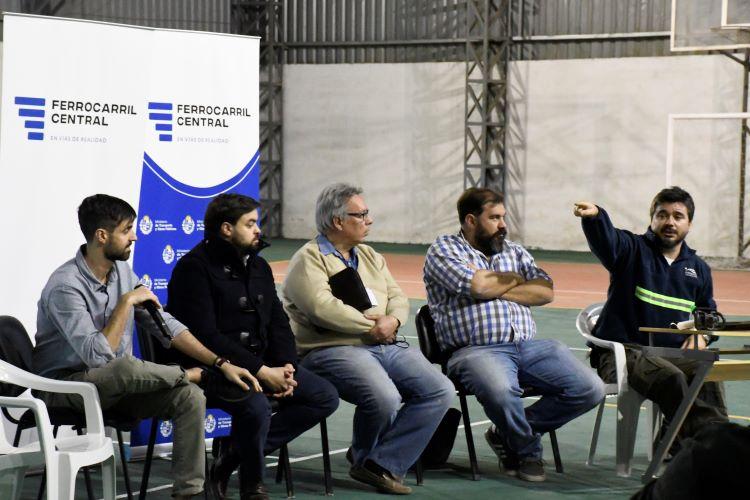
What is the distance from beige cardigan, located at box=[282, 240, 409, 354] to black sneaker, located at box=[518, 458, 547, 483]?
799 millimetres

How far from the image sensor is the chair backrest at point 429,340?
17.3 ft

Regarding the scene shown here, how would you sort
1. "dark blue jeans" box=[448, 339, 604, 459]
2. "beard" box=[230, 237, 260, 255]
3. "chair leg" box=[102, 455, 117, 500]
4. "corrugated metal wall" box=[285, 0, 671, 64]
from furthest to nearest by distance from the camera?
"corrugated metal wall" box=[285, 0, 671, 64], "dark blue jeans" box=[448, 339, 604, 459], "beard" box=[230, 237, 260, 255], "chair leg" box=[102, 455, 117, 500]

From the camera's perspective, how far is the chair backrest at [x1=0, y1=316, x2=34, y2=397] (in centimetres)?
413

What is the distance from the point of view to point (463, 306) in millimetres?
5230

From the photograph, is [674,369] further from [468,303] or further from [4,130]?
[4,130]

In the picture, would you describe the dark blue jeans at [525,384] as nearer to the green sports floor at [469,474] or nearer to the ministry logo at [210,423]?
the green sports floor at [469,474]

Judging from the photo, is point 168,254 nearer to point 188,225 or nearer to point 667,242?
point 188,225

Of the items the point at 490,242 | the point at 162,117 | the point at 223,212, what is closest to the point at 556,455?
the point at 490,242

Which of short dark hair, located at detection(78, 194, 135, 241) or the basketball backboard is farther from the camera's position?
the basketball backboard

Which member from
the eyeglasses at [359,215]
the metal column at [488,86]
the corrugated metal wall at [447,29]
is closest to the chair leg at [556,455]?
the eyeglasses at [359,215]

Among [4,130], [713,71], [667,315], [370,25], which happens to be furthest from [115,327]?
[370,25]

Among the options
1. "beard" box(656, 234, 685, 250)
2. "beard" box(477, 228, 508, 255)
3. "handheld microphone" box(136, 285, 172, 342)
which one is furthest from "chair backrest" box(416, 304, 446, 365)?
"handheld microphone" box(136, 285, 172, 342)

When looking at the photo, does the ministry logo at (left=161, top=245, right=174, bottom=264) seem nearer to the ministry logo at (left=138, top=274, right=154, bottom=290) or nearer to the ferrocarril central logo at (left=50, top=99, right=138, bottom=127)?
the ministry logo at (left=138, top=274, right=154, bottom=290)

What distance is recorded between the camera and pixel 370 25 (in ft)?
70.8
